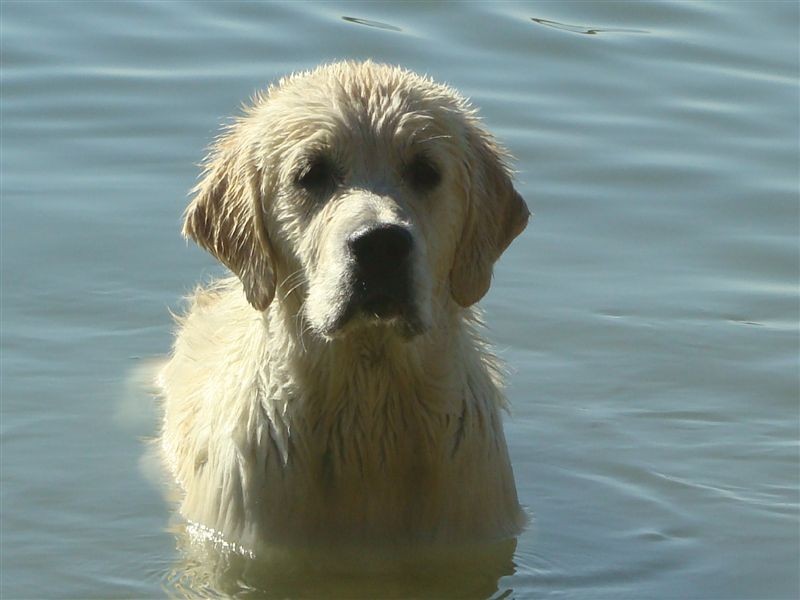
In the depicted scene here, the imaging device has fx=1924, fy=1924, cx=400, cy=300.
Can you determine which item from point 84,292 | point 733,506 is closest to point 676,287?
point 733,506

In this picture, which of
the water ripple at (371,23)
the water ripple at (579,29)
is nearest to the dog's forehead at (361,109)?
the water ripple at (371,23)

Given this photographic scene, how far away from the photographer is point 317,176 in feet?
27.6

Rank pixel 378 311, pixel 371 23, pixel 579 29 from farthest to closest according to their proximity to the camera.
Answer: pixel 579 29
pixel 371 23
pixel 378 311

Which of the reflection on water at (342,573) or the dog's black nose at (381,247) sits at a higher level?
the dog's black nose at (381,247)

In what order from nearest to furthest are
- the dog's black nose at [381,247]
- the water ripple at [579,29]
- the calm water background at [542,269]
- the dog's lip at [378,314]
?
the dog's black nose at [381,247], the dog's lip at [378,314], the calm water background at [542,269], the water ripple at [579,29]

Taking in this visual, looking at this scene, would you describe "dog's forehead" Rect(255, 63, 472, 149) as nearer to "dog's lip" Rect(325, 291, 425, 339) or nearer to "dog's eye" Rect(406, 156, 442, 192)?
"dog's eye" Rect(406, 156, 442, 192)

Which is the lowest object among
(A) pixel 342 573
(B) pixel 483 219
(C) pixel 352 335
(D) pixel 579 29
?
(A) pixel 342 573

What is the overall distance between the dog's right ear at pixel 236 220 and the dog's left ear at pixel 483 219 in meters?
0.86

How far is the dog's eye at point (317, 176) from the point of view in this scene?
8.39 m

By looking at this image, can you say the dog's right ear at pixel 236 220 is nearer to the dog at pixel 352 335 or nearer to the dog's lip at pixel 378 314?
the dog at pixel 352 335

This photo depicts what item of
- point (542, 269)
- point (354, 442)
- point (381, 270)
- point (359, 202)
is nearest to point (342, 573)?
point (354, 442)

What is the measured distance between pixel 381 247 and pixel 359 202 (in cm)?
28

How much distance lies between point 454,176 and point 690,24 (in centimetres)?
890

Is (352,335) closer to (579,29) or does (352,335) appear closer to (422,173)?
(422,173)
